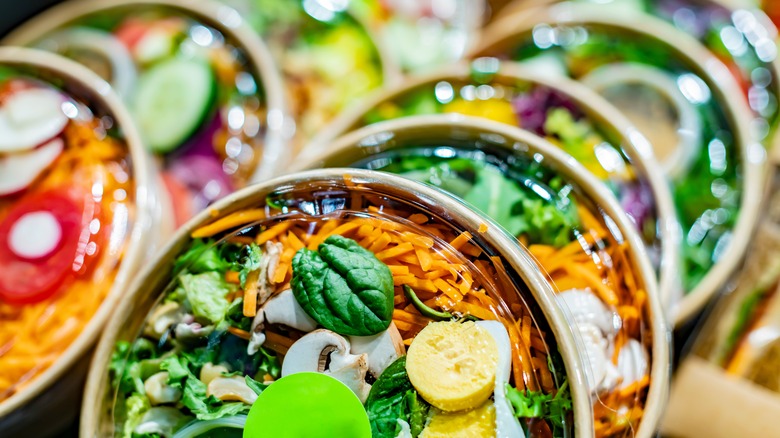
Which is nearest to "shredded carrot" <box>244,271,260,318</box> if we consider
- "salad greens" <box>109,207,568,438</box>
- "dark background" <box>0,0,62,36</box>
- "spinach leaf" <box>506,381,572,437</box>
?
"salad greens" <box>109,207,568,438</box>

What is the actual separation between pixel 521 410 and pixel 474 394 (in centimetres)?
7

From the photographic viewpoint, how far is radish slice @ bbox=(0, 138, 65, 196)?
1358 millimetres

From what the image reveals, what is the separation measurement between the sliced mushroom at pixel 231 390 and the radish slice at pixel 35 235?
22.9 inches

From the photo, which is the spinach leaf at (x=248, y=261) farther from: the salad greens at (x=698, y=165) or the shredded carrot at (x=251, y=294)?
the salad greens at (x=698, y=165)

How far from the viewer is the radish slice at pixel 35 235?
4.24ft

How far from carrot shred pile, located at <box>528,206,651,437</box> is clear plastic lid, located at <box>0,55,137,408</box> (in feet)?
2.66

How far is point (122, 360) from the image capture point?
1054 mm

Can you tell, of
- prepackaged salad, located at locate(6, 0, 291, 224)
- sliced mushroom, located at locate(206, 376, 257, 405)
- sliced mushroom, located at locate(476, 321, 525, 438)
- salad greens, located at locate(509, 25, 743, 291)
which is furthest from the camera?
prepackaged salad, located at locate(6, 0, 291, 224)

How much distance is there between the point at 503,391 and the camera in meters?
0.80

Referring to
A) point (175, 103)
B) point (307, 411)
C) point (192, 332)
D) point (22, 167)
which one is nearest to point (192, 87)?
point (175, 103)

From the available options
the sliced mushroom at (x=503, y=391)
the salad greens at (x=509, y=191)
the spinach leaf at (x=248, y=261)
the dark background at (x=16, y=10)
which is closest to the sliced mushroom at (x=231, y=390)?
the spinach leaf at (x=248, y=261)

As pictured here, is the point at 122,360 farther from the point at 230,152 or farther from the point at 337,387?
the point at 230,152

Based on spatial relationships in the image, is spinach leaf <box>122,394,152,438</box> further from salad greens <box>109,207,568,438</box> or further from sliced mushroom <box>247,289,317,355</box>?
sliced mushroom <box>247,289,317,355</box>

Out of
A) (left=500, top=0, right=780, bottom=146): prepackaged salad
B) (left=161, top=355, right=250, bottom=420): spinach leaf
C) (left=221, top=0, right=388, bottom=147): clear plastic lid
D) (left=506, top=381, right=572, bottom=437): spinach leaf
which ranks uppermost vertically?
(left=500, top=0, right=780, bottom=146): prepackaged salad
